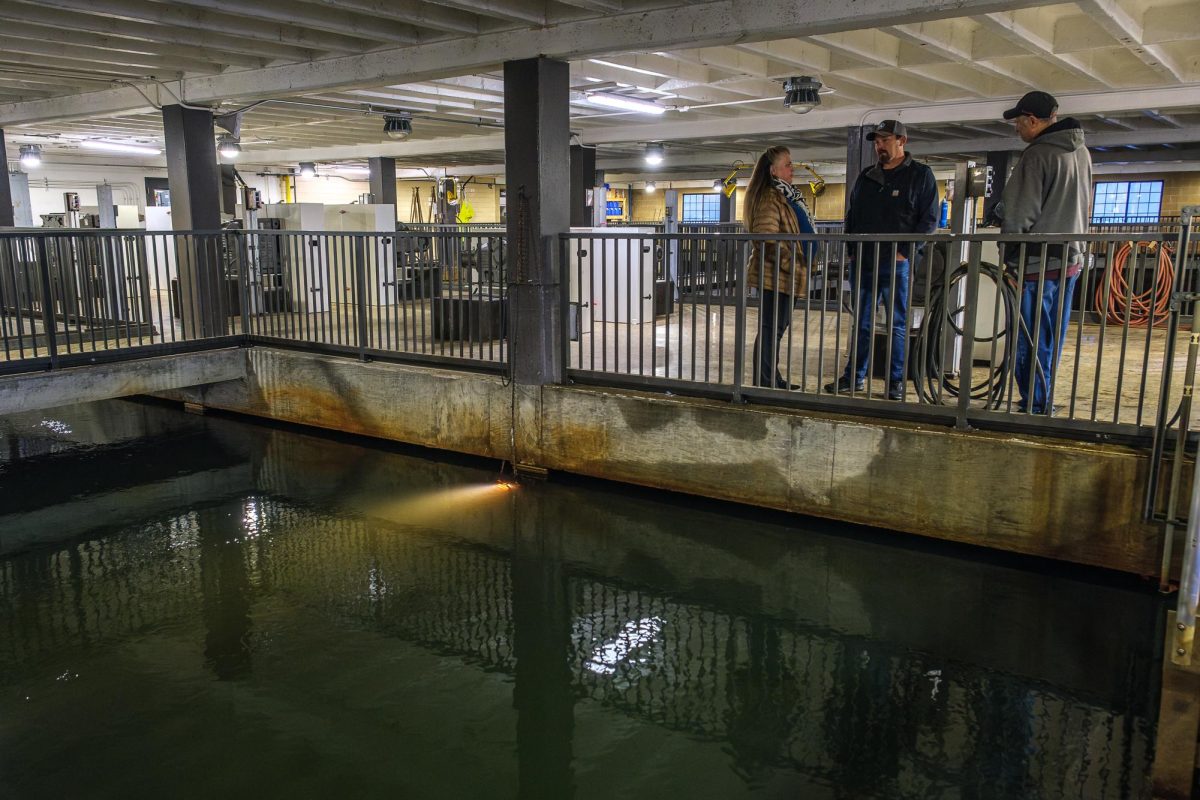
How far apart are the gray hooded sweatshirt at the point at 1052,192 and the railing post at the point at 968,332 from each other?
277mm

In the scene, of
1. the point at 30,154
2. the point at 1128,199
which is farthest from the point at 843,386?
the point at 1128,199

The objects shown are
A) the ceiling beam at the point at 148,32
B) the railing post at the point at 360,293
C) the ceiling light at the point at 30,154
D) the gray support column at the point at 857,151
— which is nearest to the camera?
the ceiling beam at the point at 148,32

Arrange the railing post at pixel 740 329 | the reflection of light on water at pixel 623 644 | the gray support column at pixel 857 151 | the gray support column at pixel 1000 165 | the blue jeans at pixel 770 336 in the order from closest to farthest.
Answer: the reflection of light on water at pixel 623 644 < the railing post at pixel 740 329 < the blue jeans at pixel 770 336 < the gray support column at pixel 857 151 < the gray support column at pixel 1000 165

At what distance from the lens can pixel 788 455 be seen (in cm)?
538

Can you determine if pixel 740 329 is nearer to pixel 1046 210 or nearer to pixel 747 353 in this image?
pixel 1046 210

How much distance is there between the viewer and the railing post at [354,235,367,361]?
7.00m

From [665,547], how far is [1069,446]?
2184mm

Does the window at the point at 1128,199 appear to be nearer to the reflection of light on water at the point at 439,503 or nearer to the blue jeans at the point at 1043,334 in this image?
the blue jeans at the point at 1043,334

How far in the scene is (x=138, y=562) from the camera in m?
4.87

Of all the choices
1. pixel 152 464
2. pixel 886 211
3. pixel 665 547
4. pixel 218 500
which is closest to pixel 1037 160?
pixel 886 211

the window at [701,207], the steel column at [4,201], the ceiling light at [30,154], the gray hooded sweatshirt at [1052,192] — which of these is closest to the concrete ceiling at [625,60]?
the steel column at [4,201]

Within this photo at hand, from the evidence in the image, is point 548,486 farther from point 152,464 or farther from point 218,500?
point 152,464

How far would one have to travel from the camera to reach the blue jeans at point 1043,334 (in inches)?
185

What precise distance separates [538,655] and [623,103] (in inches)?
331
